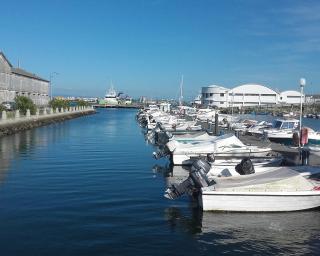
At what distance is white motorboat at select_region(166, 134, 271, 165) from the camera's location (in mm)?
27109

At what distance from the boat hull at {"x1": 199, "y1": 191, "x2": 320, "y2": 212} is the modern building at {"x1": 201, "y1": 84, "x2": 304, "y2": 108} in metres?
164

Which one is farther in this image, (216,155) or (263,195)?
(216,155)

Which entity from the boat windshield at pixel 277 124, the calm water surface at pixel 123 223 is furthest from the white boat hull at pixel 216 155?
the boat windshield at pixel 277 124

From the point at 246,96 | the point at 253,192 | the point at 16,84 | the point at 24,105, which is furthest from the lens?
the point at 246,96

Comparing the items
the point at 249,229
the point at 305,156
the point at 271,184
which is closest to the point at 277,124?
the point at 305,156

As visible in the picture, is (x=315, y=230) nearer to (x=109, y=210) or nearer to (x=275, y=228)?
(x=275, y=228)

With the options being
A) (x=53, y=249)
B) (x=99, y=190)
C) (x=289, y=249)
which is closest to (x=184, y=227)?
(x=289, y=249)

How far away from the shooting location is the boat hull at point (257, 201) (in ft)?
50.2

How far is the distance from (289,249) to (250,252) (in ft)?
3.80

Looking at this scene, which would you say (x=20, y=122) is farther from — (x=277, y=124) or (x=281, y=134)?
(x=281, y=134)

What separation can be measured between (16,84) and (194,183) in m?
88.9

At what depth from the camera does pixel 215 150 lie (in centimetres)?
2744

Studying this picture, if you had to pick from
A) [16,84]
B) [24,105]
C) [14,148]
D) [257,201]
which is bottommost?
[14,148]

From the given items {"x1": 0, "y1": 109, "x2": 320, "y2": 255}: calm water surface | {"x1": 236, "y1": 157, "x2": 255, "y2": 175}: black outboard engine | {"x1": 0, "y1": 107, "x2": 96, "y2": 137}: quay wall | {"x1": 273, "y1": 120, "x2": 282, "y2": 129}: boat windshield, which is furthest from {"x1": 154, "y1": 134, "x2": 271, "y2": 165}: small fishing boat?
{"x1": 0, "y1": 107, "x2": 96, "y2": 137}: quay wall
